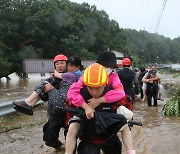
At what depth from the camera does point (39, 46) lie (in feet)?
216

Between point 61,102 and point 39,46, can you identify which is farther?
point 39,46

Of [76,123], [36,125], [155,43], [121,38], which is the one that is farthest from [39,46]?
[155,43]

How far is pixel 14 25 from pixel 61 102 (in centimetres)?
5887

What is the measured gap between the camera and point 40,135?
7.55 m

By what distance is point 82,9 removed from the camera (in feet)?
283

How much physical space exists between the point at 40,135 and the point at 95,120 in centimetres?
457

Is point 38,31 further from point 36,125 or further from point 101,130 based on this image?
point 101,130

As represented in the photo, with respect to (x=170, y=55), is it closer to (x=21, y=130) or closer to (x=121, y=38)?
(x=121, y=38)

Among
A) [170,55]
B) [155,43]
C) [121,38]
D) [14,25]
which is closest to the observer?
[14,25]

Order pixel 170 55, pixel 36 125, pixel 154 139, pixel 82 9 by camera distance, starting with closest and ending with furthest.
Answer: pixel 154 139 → pixel 36 125 → pixel 82 9 → pixel 170 55

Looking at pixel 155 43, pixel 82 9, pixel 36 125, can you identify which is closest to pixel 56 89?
pixel 36 125

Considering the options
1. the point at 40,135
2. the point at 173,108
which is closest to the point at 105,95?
the point at 40,135

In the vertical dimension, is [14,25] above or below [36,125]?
above

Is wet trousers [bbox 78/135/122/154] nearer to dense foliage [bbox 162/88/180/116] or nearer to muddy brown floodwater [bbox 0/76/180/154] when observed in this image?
muddy brown floodwater [bbox 0/76/180/154]
